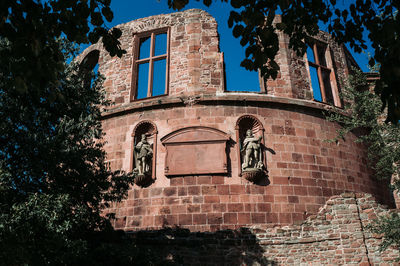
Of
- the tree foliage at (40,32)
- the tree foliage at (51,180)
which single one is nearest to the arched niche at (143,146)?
the tree foliage at (51,180)

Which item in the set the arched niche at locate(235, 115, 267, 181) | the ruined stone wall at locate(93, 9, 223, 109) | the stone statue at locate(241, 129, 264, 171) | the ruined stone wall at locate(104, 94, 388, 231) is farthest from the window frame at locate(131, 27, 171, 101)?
the stone statue at locate(241, 129, 264, 171)

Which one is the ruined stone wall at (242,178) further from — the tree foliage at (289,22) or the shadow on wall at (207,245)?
the tree foliage at (289,22)

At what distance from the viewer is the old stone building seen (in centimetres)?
1047

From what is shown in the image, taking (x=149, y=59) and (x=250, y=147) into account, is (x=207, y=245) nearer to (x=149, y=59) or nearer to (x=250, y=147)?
(x=250, y=147)

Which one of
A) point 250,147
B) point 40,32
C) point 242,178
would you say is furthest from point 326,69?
point 40,32

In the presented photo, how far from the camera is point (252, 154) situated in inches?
486

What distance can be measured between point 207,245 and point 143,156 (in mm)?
3679

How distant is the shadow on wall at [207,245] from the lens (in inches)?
403

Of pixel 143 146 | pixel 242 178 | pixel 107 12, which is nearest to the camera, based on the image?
pixel 107 12

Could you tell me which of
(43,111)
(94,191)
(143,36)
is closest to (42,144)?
(43,111)

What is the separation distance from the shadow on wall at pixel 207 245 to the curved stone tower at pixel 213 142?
29.9 inches

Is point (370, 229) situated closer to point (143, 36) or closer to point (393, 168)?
point (393, 168)

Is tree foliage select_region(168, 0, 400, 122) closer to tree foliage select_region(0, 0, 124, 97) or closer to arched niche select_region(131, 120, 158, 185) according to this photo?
tree foliage select_region(0, 0, 124, 97)

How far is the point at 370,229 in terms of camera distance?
1009 cm
